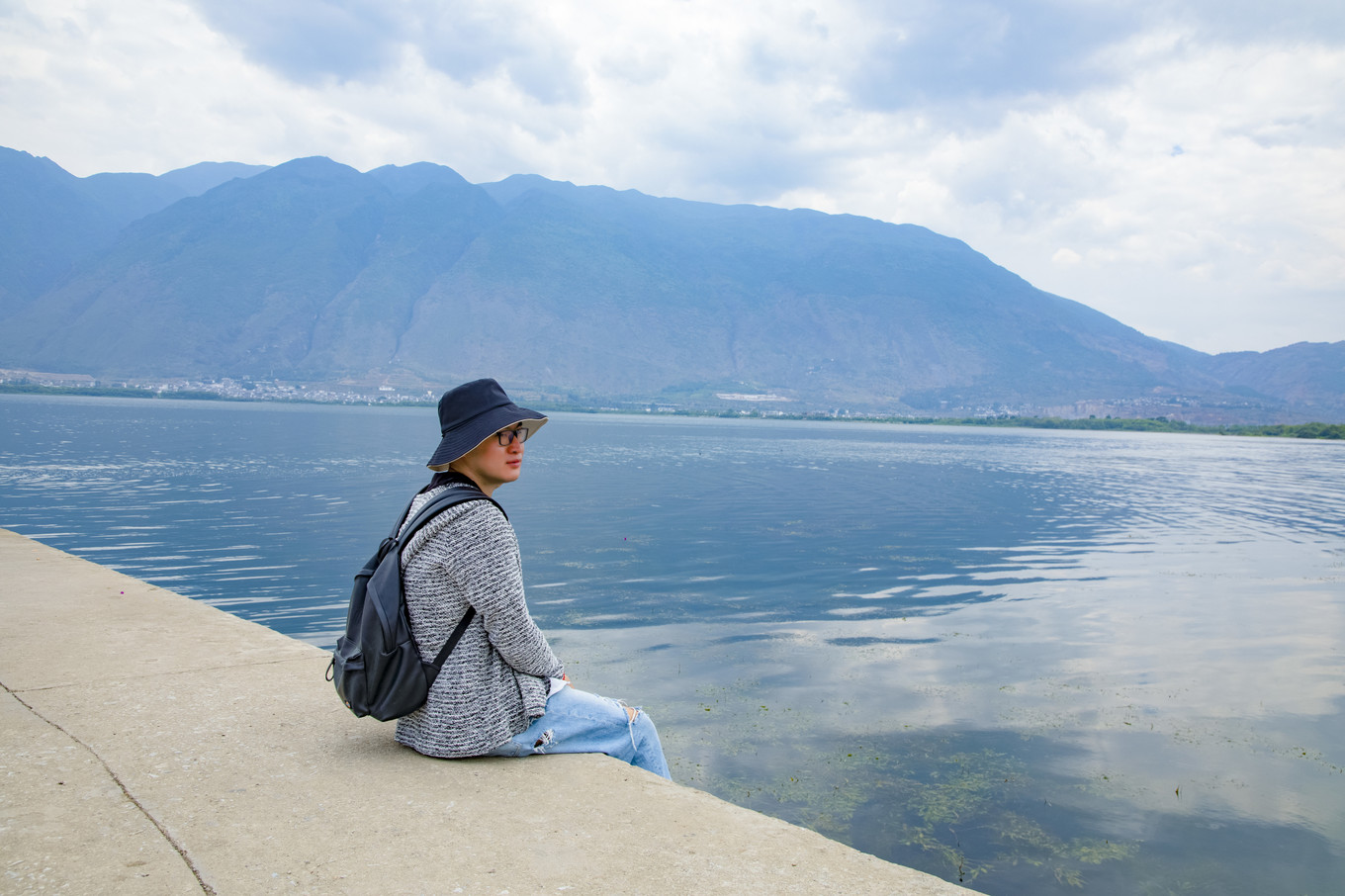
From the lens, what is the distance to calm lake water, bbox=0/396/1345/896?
7641 millimetres

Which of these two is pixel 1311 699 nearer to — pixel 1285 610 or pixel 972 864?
pixel 1285 610

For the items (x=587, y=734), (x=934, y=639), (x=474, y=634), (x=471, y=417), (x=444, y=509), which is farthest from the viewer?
(x=934, y=639)

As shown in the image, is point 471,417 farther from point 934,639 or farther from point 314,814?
point 934,639

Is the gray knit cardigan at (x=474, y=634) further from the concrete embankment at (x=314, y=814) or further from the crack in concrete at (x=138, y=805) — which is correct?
the crack in concrete at (x=138, y=805)

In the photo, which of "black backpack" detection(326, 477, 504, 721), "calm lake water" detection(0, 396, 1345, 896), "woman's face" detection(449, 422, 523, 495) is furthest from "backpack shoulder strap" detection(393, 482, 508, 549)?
"calm lake water" detection(0, 396, 1345, 896)

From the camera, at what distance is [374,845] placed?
12.3 ft

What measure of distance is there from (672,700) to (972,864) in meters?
4.19

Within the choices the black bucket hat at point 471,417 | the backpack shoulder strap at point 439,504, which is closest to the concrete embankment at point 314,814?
the backpack shoulder strap at point 439,504

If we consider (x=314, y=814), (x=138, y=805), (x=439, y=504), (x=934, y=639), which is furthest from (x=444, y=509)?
(x=934, y=639)

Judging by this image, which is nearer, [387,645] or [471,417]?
[387,645]

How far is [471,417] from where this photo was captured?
4.57m

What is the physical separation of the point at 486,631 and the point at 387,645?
47 centimetres

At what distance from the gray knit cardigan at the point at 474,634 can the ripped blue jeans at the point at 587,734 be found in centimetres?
11

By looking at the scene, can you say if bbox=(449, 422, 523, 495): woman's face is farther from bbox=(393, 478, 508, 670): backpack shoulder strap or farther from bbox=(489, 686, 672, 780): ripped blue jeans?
bbox=(489, 686, 672, 780): ripped blue jeans
